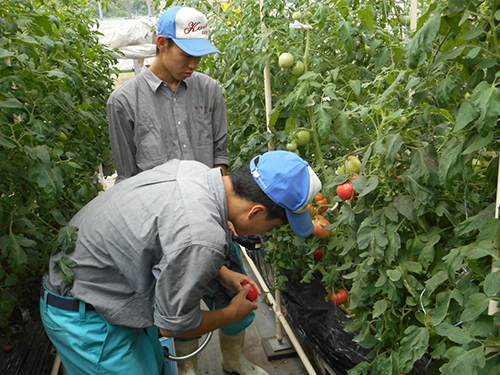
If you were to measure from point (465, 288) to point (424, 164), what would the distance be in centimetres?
32

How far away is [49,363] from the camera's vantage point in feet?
8.50

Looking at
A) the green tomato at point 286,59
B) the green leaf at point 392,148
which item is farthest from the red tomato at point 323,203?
the green leaf at point 392,148

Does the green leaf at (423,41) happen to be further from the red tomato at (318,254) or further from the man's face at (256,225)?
the red tomato at (318,254)

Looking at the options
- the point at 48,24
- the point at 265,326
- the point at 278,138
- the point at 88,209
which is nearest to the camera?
the point at 88,209

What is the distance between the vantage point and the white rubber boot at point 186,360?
7.21ft

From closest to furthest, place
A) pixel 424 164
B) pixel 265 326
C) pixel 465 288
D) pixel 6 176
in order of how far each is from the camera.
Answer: pixel 465 288 < pixel 424 164 < pixel 6 176 < pixel 265 326

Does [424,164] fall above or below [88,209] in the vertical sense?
above

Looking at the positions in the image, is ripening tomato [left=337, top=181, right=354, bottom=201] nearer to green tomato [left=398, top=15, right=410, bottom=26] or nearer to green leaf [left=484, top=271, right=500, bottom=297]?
green leaf [left=484, top=271, right=500, bottom=297]

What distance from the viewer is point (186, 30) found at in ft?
6.32

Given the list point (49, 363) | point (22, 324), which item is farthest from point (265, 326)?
point (22, 324)

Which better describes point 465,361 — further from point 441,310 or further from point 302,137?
point 302,137

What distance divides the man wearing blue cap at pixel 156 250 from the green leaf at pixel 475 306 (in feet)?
1.73

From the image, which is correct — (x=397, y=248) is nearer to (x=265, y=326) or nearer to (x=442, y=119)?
(x=442, y=119)

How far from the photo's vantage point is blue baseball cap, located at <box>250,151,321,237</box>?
1290 mm
